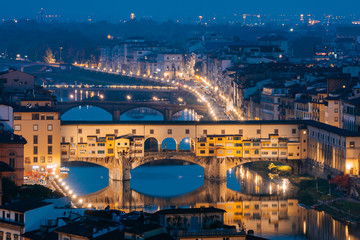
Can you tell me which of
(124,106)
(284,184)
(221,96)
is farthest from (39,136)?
(221,96)

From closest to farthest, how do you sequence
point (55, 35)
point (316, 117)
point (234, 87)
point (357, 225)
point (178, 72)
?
point (357, 225)
point (316, 117)
point (234, 87)
point (178, 72)
point (55, 35)

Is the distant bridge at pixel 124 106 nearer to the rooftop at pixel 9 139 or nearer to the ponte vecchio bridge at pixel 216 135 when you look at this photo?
the ponte vecchio bridge at pixel 216 135

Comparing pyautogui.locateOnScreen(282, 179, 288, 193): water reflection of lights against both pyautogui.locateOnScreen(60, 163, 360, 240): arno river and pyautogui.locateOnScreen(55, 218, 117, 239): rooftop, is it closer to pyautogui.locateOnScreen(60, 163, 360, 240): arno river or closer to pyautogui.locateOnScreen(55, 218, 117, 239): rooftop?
pyautogui.locateOnScreen(60, 163, 360, 240): arno river

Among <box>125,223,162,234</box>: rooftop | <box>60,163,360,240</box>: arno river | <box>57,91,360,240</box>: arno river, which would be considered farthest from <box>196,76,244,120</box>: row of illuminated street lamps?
<box>125,223,162,234</box>: rooftop

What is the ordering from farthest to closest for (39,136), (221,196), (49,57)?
1. (49,57)
2. (39,136)
3. (221,196)

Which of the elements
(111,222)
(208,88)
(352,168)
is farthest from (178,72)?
(111,222)

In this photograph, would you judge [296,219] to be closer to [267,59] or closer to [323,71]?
[323,71]

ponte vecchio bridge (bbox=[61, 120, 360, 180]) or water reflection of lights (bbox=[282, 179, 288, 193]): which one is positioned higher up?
ponte vecchio bridge (bbox=[61, 120, 360, 180])

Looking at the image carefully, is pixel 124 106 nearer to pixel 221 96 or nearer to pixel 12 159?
pixel 221 96
